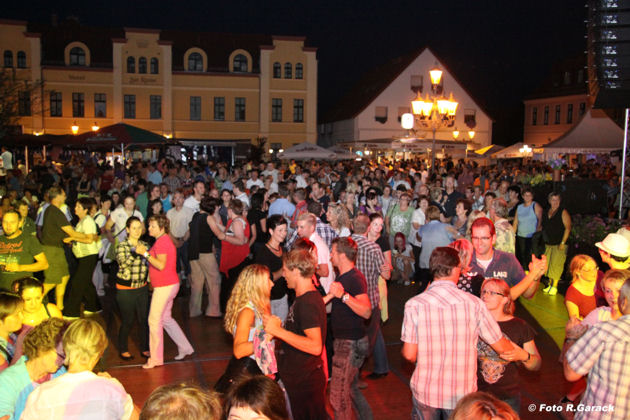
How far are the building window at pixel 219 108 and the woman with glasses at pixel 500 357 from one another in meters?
38.4

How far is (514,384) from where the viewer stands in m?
3.75

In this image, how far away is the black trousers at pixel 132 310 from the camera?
639 cm

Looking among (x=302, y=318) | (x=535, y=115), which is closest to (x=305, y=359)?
(x=302, y=318)

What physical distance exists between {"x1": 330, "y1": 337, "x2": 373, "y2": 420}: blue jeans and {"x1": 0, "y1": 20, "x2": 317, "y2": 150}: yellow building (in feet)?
120

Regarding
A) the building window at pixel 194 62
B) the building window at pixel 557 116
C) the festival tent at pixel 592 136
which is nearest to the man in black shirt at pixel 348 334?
the festival tent at pixel 592 136

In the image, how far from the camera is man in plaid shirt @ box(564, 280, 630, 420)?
3109 mm

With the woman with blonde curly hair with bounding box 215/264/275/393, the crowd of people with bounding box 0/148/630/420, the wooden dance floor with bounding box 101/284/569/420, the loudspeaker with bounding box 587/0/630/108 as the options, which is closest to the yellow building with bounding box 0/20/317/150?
the crowd of people with bounding box 0/148/630/420

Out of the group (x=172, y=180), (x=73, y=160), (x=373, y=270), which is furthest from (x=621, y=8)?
(x=73, y=160)

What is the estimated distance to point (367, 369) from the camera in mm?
6523

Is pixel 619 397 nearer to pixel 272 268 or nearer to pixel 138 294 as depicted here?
pixel 272 268

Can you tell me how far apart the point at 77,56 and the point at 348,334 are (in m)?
39.4

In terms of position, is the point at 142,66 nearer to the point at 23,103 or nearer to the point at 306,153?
the point at 23,103

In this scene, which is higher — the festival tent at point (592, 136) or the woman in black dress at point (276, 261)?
the festival tent at point (592, 136)

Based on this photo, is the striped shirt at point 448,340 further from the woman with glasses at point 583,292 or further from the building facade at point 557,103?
the building facade at point 557,103
